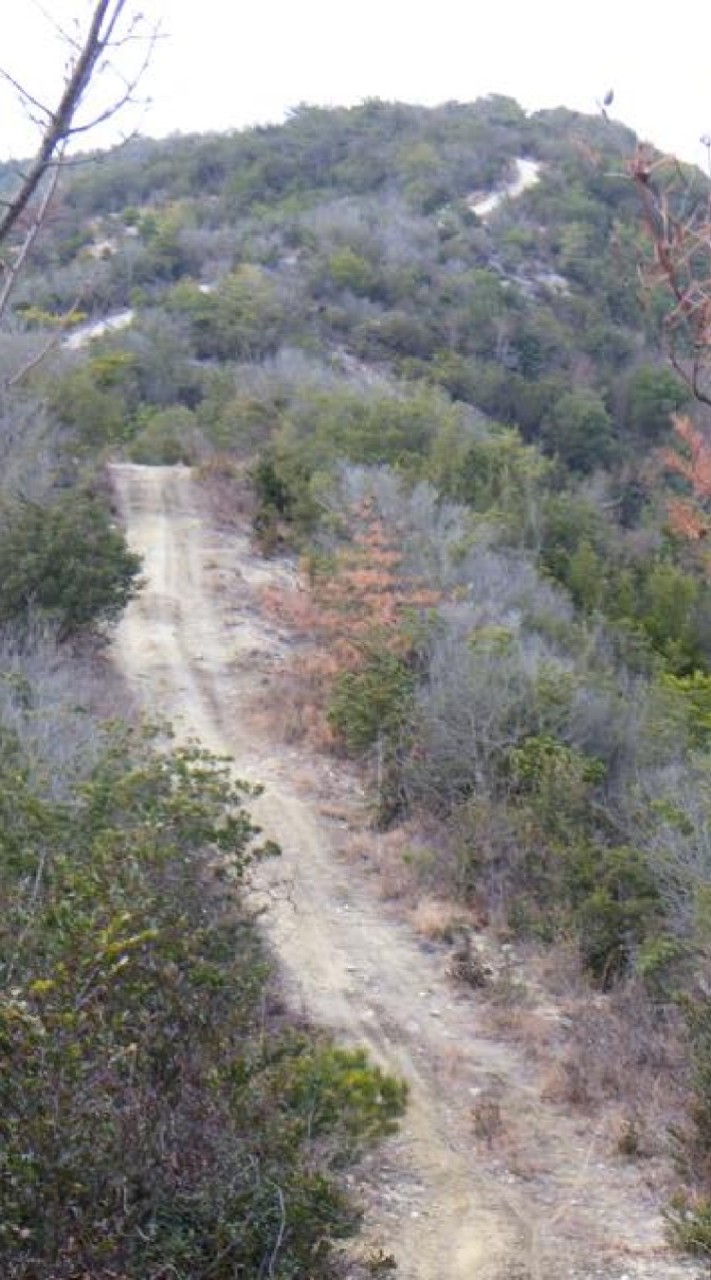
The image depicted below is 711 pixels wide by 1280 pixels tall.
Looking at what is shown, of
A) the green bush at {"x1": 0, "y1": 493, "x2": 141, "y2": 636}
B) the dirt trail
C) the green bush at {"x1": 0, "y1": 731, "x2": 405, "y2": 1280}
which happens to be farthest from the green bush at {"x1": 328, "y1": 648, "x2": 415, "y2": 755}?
the green bush at {"x1": 0, "y1": 731, "x2": 405, "y2": 1280}

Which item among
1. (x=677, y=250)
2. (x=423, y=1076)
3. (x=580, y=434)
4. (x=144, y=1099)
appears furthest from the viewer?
(x=580, y=434)

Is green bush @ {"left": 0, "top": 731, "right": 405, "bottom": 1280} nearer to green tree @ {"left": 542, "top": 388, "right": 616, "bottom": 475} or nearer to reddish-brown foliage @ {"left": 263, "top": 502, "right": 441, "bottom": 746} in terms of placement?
reddish-brown foliage @ {"left": 263, "top": 502, "right": 441, "bottom": 746}

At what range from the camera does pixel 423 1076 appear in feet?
26.7

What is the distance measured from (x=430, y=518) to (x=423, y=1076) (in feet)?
32.2

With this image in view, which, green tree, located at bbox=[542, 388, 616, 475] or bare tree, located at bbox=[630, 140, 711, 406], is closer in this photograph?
bare tree, located at bbox=[630, 140, 711, 406]

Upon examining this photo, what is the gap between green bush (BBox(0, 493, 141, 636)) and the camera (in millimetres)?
Result: 14727

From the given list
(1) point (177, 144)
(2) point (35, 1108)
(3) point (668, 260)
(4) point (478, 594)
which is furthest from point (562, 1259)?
(1) point (177, 144)

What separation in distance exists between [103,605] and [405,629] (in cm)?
342

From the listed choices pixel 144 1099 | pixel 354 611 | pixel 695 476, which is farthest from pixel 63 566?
pixel 695 476

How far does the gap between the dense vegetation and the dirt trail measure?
1.42 ft

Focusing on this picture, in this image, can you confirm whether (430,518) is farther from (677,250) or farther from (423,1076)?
(677,250)

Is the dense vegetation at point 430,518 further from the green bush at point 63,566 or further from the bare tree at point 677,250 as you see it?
the bare tree at point 677,250

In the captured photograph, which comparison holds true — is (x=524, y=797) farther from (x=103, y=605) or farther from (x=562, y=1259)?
(x=103, y=605)

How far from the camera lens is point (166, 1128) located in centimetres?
456
